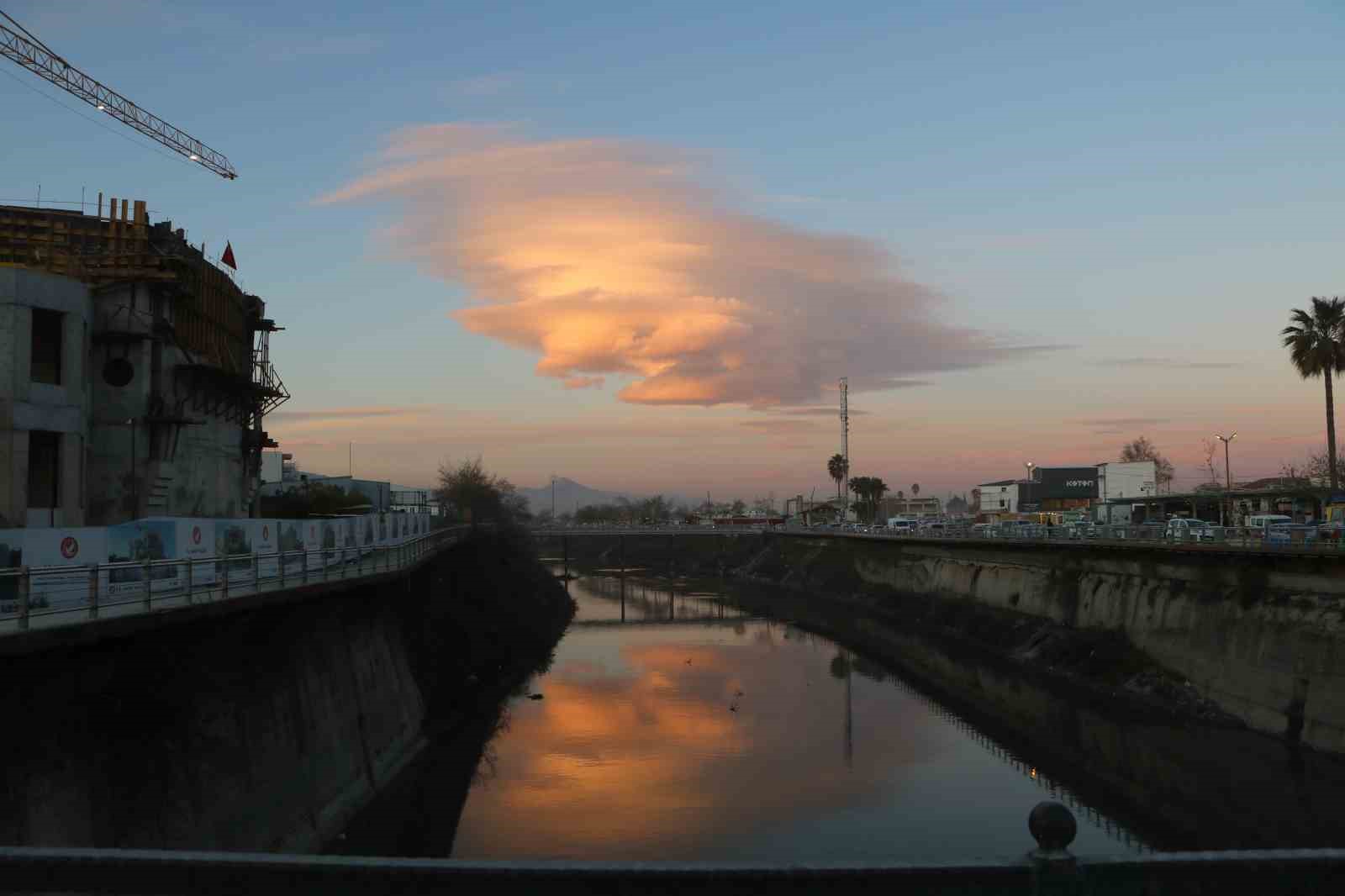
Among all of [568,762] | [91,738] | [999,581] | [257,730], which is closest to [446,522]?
[999,581]

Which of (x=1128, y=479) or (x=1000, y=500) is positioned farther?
(x=1000, y=500)

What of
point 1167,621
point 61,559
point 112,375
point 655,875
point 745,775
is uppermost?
point 112,375

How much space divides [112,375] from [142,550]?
2026 centimetres

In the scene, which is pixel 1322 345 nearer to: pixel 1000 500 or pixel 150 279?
pixel 150 279

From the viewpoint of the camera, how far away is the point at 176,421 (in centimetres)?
4578

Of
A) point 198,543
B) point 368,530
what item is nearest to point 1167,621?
point 368,530

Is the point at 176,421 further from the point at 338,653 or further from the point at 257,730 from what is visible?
the point at 257,730

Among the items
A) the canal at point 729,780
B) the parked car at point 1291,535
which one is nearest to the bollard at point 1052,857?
the canal at point 729,780

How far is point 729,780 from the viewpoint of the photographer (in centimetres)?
4122

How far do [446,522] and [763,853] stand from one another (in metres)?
76.0

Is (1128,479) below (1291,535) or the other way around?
the other way around

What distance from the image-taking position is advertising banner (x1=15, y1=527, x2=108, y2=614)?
20.1 metres

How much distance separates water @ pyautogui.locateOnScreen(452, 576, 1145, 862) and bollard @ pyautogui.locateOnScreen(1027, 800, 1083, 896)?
14098 mm

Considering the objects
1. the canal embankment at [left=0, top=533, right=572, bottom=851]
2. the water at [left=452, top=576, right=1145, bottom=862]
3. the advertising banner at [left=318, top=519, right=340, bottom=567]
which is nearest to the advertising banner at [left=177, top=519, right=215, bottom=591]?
the canal embankment at [left=0, top=533, right=572, bottom=851]
